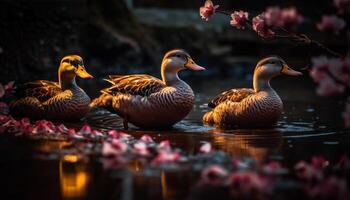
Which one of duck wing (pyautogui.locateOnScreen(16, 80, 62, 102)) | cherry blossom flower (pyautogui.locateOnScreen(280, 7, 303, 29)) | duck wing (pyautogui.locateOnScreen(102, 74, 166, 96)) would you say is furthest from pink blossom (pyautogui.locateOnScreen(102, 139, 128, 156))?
duck wing (pyautogui.locateOnScreen(16, 80, 62, 102))

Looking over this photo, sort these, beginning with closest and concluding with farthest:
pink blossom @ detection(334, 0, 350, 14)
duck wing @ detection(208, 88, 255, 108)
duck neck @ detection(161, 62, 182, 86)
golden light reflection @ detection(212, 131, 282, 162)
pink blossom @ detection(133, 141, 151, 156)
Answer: pink blossom @ detection(334, 0, 350, 14), pink blossom @ detection(133, 141, 151, 156), golden light reflection @ detection(212, 131, 282, 162), duck neck @ detection(161, 62, 182, 86), duck wing @ detection(208, 88, 255, 108)

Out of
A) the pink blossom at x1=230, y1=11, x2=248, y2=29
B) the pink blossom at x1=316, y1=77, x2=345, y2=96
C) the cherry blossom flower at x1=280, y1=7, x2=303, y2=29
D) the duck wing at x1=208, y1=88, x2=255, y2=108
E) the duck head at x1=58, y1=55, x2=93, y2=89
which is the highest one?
the pink blossom at x1=230, y1=11, x2=248, y2=29

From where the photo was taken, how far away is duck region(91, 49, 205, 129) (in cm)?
862

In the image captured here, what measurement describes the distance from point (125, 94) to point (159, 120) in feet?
1.84

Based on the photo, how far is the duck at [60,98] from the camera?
9320 mm

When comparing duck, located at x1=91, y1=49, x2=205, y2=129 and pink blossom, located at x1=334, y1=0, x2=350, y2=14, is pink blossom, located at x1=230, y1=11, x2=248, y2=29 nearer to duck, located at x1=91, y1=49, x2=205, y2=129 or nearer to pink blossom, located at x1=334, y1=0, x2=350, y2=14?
duck, located at x1=91, y1=49, x2=205, y2=129

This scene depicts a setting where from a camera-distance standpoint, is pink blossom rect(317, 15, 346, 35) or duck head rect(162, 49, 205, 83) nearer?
pink blossom rect(317, 15, 346, 35)

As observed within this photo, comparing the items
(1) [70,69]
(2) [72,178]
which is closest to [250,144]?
(2) [72,178]

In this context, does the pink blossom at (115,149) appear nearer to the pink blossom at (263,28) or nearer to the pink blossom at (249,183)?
the pink blossom at (249,183)

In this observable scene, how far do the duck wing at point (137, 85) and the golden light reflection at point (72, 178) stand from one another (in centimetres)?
223

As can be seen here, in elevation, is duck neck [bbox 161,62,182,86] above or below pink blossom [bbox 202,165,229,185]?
above

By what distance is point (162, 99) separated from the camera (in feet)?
28.3

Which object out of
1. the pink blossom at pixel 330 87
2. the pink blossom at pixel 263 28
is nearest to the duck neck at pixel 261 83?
the pink blossom at pixel 263 28

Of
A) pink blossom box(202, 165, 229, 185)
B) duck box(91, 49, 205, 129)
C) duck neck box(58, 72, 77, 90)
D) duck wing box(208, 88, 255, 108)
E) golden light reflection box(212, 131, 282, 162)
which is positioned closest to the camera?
pink blossom box(202, 165, 229, 185)
